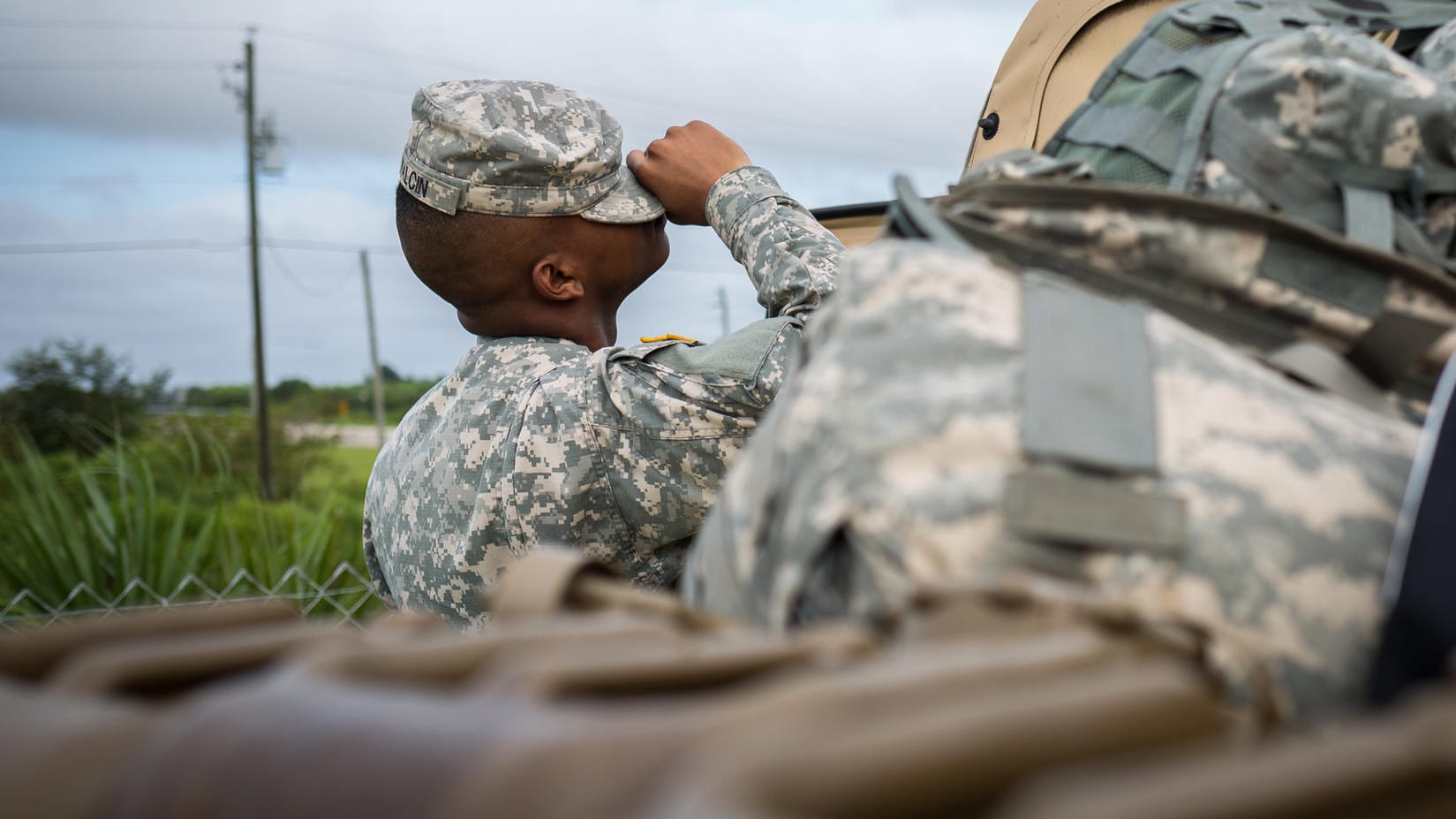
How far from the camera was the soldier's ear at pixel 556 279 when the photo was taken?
2.71 metres

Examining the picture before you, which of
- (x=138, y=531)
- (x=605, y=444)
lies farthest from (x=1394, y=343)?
(x=138, y=531)

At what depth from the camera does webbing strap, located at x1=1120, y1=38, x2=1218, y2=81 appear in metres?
1.43

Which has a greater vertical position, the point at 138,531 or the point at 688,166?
the point at 688,166

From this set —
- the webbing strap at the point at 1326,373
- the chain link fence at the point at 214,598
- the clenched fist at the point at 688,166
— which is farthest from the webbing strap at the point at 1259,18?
the chain link fence at the point at 214,598

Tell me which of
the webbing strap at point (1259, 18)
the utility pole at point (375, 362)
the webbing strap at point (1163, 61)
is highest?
the webbing strap at point (1259, 18)

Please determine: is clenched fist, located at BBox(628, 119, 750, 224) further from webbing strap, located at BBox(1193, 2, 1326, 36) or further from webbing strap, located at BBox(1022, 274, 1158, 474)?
webbing strap, located at BBox(1022, 274, 1158, 474)

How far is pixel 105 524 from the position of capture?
465 cm

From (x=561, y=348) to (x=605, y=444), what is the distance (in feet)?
1.41

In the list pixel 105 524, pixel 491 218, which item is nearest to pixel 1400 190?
pixel 491 218

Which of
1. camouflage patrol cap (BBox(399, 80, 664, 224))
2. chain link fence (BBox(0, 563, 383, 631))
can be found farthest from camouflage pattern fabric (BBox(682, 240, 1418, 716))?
chain link fence (BBox(0, 563, 383, 631))

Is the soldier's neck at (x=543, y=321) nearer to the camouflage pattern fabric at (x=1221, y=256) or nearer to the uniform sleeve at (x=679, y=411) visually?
the uniform sleeve at (x=679, y=411)

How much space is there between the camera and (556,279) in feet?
9.00

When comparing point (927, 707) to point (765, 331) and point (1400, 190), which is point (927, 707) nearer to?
point (1400, 190)

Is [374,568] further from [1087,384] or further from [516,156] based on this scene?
[1087,384]
